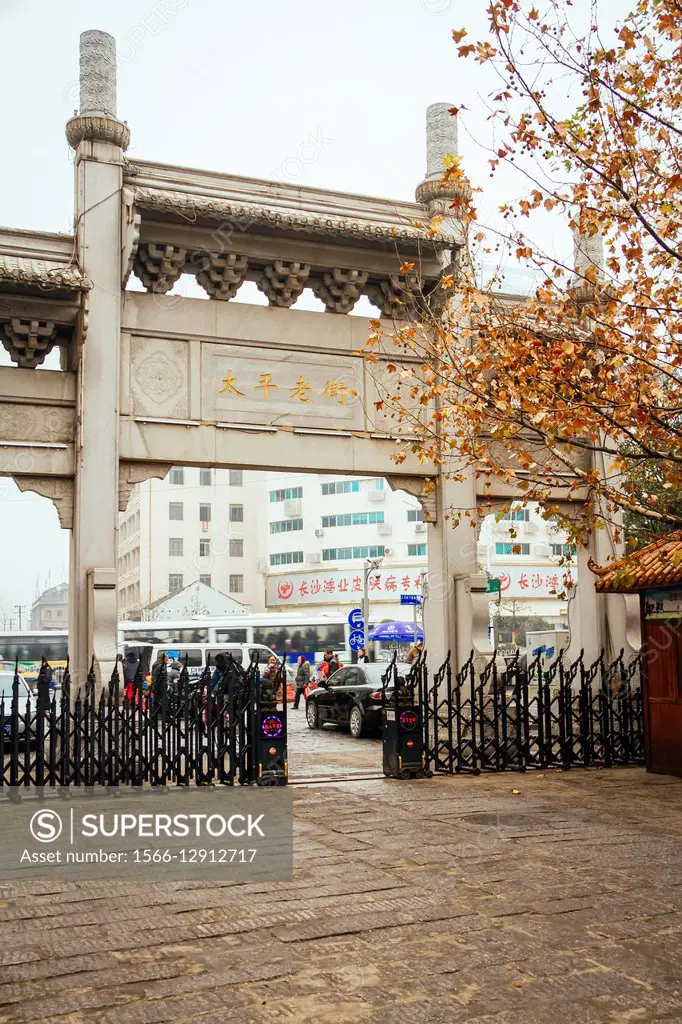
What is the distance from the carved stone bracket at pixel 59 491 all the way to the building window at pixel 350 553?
152 ft

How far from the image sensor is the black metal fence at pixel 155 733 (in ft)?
34.6

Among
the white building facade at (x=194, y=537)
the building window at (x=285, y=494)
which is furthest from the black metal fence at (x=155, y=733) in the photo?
the building window at (x=285, y=494)

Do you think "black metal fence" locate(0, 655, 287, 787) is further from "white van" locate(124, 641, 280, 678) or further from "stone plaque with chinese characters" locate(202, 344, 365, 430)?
"white van" locate(124, 641, 280, 678)

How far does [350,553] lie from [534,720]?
46.4 metres

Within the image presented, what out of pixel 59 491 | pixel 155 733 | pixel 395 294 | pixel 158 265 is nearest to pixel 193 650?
pixel 395 294

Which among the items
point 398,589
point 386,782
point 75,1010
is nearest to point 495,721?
point 386,782

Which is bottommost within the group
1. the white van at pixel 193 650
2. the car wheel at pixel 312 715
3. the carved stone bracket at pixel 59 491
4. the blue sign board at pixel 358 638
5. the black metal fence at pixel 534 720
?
the car wheel at pixel 312 715

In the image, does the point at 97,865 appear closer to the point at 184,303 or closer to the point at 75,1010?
the point at 75,1010

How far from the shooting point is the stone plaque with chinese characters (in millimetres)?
13242

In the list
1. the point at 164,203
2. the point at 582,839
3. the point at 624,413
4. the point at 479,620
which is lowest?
the point at 582,839

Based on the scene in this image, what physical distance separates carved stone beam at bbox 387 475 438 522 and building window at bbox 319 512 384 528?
1770 inches

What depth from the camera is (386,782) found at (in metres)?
11.7

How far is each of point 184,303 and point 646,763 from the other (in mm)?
8479

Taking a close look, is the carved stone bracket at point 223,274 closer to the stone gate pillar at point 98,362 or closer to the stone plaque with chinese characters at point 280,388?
the stone plaque with chinese characters at point 280,388
